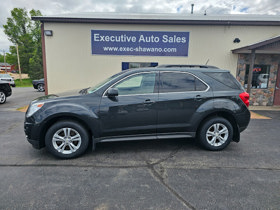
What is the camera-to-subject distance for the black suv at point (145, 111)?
11.5 ft

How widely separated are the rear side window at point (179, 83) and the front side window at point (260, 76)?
690 centimetres

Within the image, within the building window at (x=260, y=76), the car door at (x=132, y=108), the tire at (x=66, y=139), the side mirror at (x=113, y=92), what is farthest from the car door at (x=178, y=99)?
the building window at (x=260, y=76)

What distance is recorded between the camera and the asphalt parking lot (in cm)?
242

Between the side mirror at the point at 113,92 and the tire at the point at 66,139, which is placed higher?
the side mirror at the point at 113,92

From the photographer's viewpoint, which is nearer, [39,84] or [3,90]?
[3,90]

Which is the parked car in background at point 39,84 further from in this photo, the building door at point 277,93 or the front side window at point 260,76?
the building door at point 277,93

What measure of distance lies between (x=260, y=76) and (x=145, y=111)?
334 inches

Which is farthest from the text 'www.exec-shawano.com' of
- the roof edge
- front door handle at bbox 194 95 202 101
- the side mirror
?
the side mirror

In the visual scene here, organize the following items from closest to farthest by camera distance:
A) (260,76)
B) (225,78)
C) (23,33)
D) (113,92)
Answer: (113,92)
(225,78)
(260,76)
(23,33)

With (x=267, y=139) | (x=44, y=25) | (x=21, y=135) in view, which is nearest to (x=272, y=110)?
(x=267, y=139)

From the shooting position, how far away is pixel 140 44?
8844 mm

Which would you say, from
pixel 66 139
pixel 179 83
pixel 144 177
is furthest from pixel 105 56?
pixel 144 177

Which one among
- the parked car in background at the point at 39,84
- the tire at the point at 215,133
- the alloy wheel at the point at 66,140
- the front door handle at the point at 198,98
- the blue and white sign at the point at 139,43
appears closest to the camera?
the alloy wheel at the point at 66,140

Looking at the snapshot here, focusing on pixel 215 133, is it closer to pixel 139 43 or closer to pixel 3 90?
pixel 139 43
